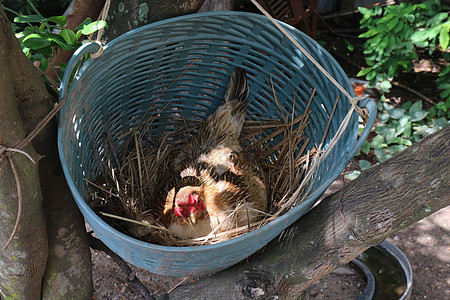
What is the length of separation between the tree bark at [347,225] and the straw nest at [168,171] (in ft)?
0.41

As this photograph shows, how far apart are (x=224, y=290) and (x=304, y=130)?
0.83 meters

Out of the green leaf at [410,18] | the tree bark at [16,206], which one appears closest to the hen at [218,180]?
the tree bark at [16,206]

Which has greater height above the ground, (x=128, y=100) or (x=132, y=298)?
(x=128, y=100)

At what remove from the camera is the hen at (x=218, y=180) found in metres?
1.52

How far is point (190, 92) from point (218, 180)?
0.49m

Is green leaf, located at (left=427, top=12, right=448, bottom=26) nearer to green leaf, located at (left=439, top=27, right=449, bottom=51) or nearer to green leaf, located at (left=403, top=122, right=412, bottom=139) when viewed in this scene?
green leaf, located at (left=439, top=27, right=449, bottom=51)

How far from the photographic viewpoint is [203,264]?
118cm

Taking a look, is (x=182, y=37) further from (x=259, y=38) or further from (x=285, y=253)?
(x=285, y=253)

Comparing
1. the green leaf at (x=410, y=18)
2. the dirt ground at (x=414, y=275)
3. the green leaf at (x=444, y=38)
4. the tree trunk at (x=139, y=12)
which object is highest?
the tree trunk at (x=139, y=12)

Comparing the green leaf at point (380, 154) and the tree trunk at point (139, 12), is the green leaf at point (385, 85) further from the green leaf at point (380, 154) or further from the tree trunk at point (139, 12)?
the tree trunk at point (139, 12)

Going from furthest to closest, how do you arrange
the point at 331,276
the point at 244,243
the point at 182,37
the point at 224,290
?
1. the point at 331,276
2. the point at 182,37
3. the point at 224,290
4. the point at 244,243

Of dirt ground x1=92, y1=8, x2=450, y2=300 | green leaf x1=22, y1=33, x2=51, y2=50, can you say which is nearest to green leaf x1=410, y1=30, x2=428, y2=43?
dirt ground x1=92, y1=8, x2=450, y2=300

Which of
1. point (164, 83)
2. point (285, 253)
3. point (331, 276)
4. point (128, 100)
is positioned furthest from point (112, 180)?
point (331, 276)

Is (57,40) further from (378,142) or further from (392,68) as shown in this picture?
(392,68)
